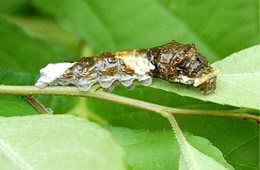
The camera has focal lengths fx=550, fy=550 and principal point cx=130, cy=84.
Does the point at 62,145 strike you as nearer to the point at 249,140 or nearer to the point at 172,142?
the point at 172,142

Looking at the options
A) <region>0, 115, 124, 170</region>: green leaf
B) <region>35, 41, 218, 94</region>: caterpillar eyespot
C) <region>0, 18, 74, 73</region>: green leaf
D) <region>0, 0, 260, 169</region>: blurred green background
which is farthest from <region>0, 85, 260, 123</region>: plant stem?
<region>0, 18, 74, 73</region>: green leaf

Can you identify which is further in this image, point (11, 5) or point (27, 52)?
point (11, 5)

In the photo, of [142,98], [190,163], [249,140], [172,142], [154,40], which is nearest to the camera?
[190,163]

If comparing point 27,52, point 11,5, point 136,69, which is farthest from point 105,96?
point 11,5

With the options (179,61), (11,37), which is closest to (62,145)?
(179,61)

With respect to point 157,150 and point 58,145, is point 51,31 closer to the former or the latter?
point 157,150

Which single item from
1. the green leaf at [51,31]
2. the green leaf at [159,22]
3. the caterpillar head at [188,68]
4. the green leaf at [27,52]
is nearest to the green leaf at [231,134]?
the caterpillar head at [188,68]
